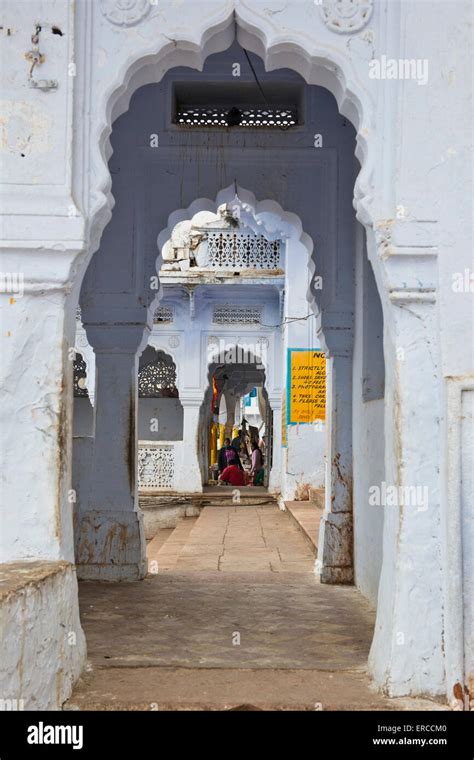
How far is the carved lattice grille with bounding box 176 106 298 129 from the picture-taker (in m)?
7.14

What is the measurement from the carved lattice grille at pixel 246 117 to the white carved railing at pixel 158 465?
10682 mm

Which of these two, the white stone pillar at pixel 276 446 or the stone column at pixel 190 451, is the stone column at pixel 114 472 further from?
the stone column at pixel 190 451

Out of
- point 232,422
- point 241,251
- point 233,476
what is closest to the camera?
point 241,251

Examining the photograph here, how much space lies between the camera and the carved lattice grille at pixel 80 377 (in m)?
19.8

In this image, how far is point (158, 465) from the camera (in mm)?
17297

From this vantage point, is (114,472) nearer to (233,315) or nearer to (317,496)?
(317,496)

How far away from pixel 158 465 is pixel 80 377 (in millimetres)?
4671

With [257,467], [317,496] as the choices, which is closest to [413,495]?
[317,496]

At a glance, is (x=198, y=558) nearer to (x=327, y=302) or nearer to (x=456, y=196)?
(x=327, y=302)

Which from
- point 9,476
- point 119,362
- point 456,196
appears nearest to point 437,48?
point 456,196

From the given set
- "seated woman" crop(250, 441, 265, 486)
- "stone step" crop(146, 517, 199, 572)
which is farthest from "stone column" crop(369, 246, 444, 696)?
"seated woman" crop(250, 441, 265, 486)

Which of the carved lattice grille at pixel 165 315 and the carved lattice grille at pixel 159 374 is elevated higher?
the carved lattice grille at pixel 165 315

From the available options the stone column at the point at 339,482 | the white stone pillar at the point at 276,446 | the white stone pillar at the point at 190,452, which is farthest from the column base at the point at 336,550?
the white stone pillar at the point at 190,452
